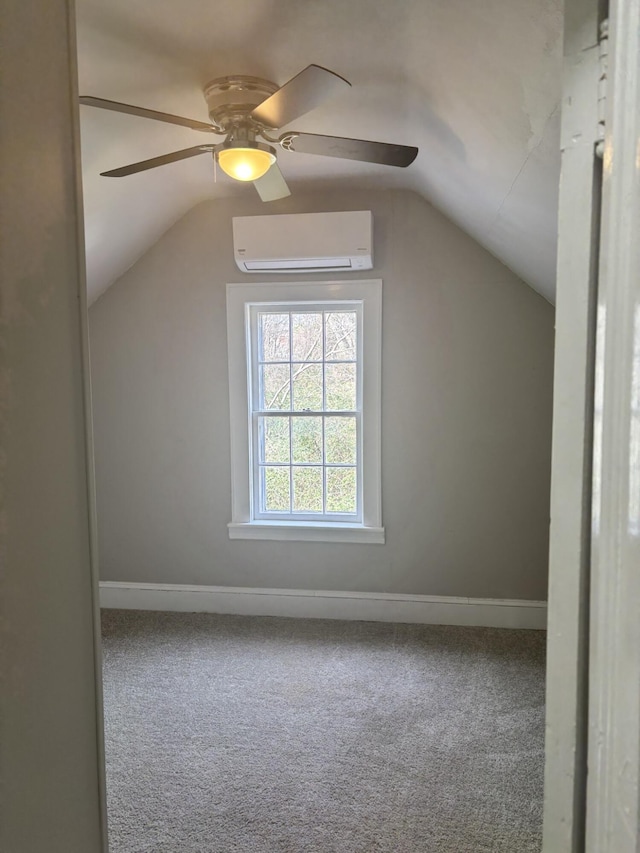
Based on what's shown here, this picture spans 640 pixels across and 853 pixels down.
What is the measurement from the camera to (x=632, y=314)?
653mm

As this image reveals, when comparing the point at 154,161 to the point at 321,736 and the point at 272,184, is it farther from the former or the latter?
the point at 321,736

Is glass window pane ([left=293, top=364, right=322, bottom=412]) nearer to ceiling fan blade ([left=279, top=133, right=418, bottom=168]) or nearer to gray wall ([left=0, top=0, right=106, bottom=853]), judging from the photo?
ceiling fan blade ([left=279, top=133, right=418, bottom=168])

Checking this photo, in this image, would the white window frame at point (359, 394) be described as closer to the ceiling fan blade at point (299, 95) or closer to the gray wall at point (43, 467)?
the ceiling fan blade at point (299, 95)

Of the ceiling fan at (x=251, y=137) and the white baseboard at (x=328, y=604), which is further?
the white baseboard at (x=328, y=604)

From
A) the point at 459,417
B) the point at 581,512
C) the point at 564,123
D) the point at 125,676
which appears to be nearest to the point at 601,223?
the point at 564,123

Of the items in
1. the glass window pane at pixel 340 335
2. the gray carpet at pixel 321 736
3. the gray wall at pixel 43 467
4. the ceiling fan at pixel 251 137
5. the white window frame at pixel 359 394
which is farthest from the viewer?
the glass window pane at pixel 340 335

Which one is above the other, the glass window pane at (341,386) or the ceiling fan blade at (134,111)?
the ceiling fan blade at (134,111)

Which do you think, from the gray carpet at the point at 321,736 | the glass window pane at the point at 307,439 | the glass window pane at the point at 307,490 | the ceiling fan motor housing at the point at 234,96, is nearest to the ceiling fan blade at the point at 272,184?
the ceiling fan motor housing at the point at 234,96

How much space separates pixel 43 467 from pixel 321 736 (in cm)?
212

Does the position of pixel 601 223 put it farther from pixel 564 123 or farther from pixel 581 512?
pixel 581 512

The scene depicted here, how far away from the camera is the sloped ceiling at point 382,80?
1614mm

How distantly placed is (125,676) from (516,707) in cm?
193

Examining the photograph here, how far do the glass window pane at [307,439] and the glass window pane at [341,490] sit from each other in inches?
5.4

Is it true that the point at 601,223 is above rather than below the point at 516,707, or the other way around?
above
